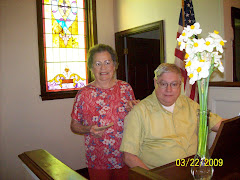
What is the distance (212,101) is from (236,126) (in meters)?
1.48

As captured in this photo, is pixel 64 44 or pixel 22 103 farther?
pixel 64 44

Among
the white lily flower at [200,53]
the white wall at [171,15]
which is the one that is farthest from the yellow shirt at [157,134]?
the white wall at [171,15]

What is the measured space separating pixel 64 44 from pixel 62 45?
38 mm

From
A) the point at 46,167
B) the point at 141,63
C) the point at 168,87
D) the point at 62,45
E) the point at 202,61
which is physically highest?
the point at 62,45

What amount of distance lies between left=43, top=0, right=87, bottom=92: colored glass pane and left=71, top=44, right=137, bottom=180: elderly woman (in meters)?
1.78

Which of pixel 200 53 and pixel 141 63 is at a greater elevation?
pixel 141 63

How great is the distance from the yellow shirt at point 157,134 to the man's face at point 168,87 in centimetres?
7

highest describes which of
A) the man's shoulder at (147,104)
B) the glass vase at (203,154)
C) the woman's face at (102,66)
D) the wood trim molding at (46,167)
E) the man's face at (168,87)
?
the woman's face at (102,66)

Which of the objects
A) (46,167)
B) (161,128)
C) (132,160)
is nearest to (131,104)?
(161,128)

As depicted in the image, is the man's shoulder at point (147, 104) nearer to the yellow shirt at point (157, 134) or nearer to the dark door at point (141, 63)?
the yellow shirt at point (157, 134)

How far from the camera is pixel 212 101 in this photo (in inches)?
102

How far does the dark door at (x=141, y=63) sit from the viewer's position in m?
4.18

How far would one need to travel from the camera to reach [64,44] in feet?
12.4

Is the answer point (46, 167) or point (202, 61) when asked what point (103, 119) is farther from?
point (202, 61)
